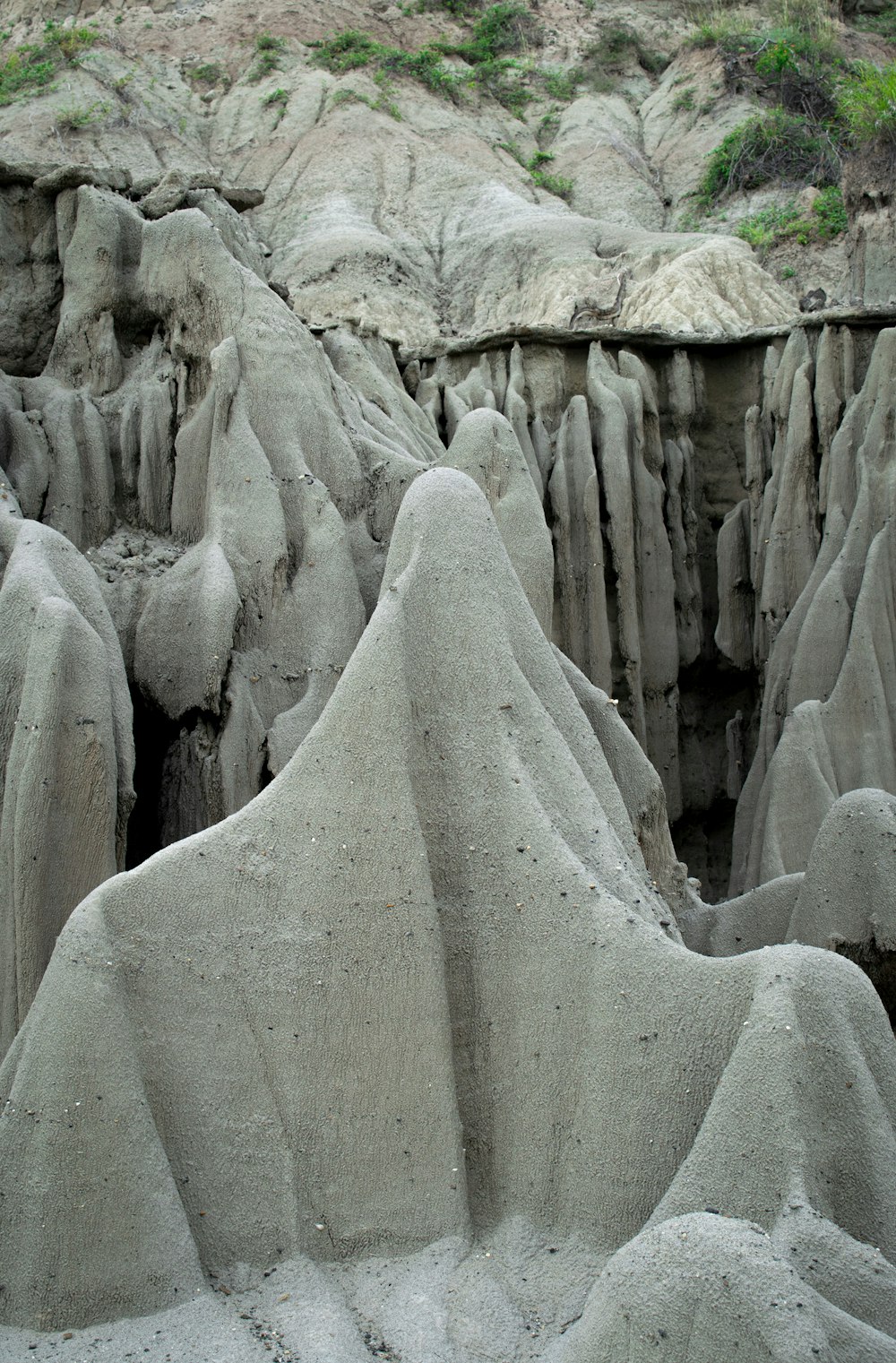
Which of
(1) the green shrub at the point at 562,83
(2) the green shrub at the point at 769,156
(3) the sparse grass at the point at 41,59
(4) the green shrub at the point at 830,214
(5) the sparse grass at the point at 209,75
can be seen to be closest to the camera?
(4) the green shrub at the point at 830,214

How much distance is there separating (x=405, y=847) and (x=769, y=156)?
21.3 m

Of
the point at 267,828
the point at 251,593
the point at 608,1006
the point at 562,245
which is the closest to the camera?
the point at 608,1006

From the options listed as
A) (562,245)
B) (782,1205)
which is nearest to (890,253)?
(562,245)

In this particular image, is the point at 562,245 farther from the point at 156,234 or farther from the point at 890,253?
the point at 156,234

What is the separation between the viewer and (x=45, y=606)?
21.3 feet

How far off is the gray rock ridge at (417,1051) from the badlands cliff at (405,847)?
14 millimetres

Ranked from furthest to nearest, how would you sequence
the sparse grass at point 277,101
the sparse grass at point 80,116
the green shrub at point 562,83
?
the green shrub at point 562,83 → the sparse grass at point 277,101 → the sparse grass at point 80,116

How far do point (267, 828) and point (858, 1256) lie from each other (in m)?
2.54

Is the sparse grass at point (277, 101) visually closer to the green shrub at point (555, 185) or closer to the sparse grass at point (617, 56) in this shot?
the green shrub at point (555, 185)

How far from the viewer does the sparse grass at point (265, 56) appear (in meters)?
26.4

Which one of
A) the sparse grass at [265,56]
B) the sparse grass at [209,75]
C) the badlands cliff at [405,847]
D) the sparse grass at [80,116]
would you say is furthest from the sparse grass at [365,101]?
the badlands cliff at [405,847]

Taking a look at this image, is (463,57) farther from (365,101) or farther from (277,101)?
(277,101)

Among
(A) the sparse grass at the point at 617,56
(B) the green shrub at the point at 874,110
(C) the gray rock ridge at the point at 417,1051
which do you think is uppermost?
(A) the sparse grass at the point at 617,56

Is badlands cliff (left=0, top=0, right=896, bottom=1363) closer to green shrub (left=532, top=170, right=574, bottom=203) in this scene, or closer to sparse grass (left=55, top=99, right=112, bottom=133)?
green shrub (left=532, top=170, right=574, bottom=203)
